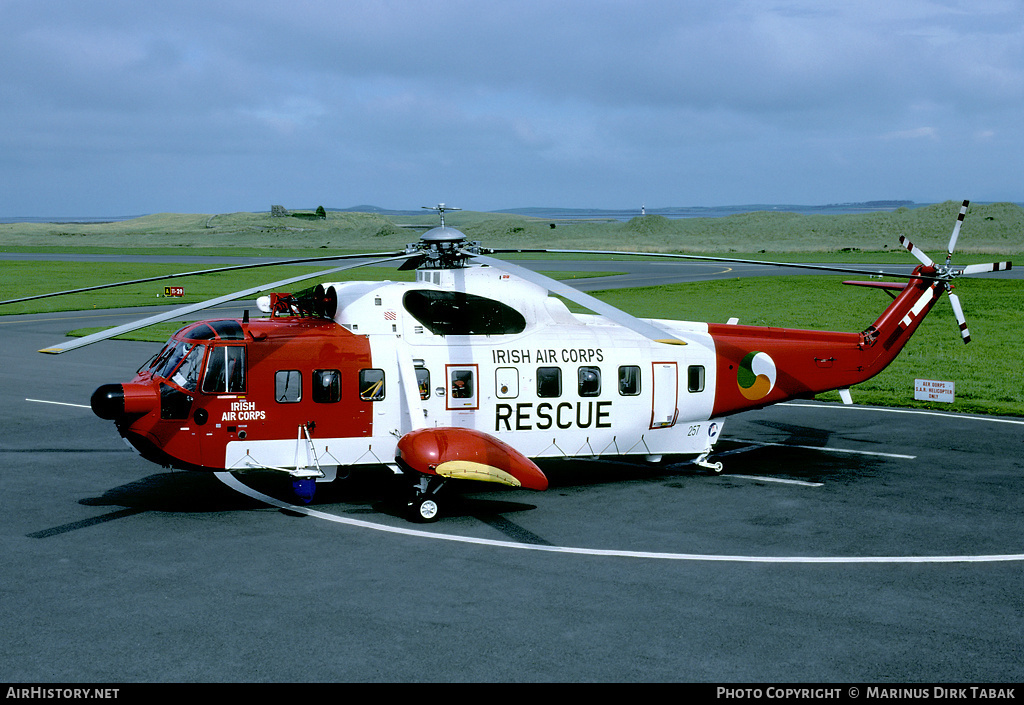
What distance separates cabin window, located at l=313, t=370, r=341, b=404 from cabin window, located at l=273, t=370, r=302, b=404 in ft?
0.95

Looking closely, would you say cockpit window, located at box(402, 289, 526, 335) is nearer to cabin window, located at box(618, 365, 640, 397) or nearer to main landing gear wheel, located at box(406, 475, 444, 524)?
cabin window, located at box(618, 365, 640, 397)

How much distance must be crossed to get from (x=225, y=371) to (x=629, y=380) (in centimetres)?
798

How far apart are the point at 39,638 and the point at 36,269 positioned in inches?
3280

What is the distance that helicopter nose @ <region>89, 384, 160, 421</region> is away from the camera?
14.8 metres

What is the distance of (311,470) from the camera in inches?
632

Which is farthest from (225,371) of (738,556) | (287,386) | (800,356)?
(800,356)

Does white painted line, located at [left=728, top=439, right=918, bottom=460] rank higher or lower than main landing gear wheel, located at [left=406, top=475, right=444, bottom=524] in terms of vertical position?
lower

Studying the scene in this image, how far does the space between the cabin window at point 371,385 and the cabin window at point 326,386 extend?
429 mm

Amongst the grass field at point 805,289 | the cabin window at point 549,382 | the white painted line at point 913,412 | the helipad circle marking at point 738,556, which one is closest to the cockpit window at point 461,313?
the cabin window at point 549,382

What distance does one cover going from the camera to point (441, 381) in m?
16.7

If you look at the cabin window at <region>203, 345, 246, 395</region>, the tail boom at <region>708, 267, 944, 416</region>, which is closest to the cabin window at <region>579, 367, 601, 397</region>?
the tail boom at <region>708, 267, 944, 416</region>

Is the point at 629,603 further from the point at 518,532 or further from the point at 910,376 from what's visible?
the point at 910,376

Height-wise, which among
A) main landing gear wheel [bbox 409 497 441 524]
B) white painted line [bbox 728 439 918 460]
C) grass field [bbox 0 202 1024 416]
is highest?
grass field [bbox 0 202 1024 416]

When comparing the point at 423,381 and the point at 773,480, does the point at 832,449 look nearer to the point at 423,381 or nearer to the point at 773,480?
the point at 773,480
